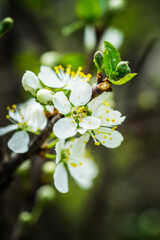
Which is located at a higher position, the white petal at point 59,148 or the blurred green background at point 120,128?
the white petal at point 59,148

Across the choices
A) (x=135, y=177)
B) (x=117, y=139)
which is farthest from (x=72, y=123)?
(x=135, y=177)

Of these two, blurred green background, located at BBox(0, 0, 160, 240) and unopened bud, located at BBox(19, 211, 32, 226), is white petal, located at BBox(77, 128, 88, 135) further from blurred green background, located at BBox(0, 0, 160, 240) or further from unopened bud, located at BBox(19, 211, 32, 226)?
blurred green background, located at BBox(0, 0, 160, 240)

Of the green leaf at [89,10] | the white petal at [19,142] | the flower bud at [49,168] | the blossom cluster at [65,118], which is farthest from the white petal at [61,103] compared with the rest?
the green leaf at [89,10]

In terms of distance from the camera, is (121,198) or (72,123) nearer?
(72,123)

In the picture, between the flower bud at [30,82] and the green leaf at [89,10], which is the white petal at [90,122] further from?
the green leaf at [89,10]

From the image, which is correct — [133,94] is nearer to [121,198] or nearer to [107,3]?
[107,3]

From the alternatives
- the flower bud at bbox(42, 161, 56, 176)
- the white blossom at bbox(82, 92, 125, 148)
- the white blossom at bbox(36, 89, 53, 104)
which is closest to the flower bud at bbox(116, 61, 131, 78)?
the white blossom at bbox(82, 92, 125, 148)
